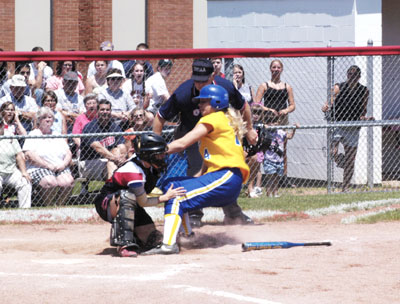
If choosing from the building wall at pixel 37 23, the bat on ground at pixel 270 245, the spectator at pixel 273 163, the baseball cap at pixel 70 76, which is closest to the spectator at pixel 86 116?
the baseball cap at pixel 70 76

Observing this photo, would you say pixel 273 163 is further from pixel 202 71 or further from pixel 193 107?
pixel 202 71

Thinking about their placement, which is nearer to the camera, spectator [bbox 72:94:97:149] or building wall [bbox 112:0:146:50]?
spectator [bbox 72:94:97:149]

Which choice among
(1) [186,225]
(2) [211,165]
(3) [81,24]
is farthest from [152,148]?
(3) [81,24]

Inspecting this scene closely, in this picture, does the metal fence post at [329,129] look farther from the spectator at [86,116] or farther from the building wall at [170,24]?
the building wall at [170,24]

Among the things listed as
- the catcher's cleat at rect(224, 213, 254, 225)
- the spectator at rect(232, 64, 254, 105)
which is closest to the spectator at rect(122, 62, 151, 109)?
the spectator at rect(232, 64, 254, 105)

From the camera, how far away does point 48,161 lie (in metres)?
11.2

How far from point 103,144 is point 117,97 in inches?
32.4

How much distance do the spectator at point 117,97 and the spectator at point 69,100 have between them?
508mm

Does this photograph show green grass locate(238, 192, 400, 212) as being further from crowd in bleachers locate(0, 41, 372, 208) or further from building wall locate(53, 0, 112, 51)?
building wall locate(53, 0, 112, 51)

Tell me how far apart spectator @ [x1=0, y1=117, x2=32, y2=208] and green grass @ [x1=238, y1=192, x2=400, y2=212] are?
115 inches

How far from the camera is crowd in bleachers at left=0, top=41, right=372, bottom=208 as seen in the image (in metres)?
11.1

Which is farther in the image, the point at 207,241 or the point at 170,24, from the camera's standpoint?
the point at 170,24

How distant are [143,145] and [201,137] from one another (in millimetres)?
594

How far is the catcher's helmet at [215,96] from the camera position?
8156 millimetres
